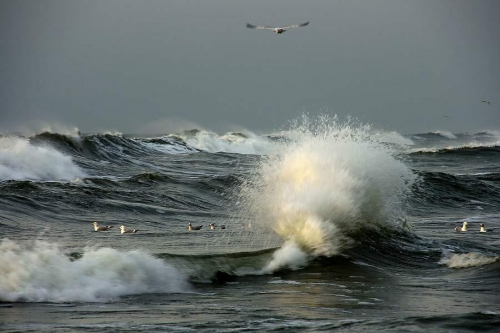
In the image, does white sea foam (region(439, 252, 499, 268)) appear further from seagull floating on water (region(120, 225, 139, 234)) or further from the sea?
seagull floating on water (region(120, 225, 139, 234))

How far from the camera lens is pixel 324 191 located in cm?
1402

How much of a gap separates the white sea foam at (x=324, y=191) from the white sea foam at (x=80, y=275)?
1928 millimetres

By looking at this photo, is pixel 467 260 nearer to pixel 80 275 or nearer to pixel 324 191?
pixel 324 191

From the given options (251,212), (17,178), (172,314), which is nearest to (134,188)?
(17,178)

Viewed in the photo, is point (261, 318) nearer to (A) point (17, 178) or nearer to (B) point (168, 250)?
(B) point (168, 250)

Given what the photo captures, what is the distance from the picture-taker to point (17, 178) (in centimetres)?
2544

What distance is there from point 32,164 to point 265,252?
16.5 meters

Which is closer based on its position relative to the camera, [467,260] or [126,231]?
[467,260]

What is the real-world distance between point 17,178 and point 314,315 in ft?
61.0

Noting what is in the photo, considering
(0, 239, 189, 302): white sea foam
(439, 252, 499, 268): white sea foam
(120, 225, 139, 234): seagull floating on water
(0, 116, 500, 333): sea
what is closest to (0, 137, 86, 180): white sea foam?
(0, 116, 500, 333): sea

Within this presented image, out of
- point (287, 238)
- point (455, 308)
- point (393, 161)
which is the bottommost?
point (455, 308)

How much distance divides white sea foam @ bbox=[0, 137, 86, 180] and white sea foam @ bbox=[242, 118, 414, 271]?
11.5m

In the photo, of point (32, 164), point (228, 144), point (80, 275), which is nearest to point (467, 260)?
point (80, 275)

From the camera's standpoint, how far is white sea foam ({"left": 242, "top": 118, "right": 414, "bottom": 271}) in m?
13.2
